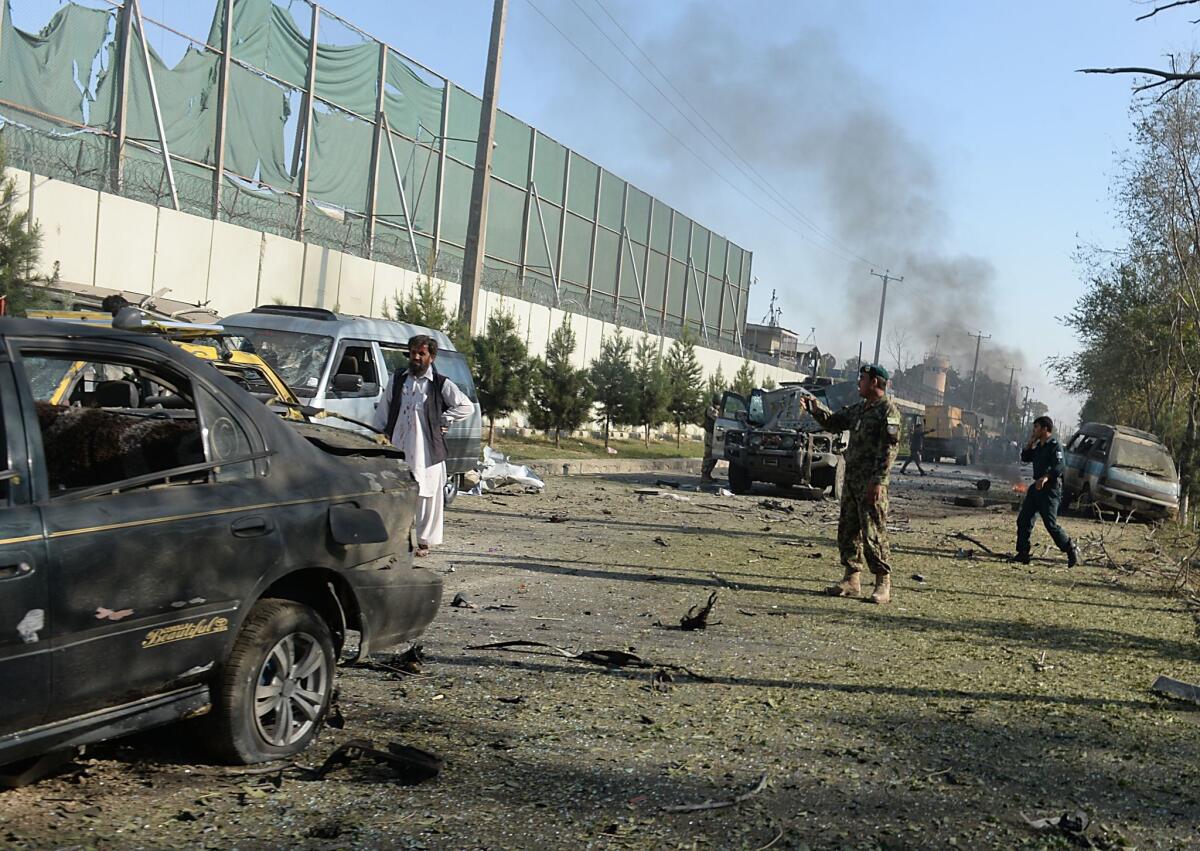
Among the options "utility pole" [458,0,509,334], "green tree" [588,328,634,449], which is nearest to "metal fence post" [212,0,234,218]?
"utility pole" [458,0,509,334]

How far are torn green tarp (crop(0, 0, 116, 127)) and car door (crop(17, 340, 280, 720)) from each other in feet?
65.2

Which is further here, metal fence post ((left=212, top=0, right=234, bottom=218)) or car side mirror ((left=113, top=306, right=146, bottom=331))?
metal fence post ((left=212, top=0, right=234, bottom=218))

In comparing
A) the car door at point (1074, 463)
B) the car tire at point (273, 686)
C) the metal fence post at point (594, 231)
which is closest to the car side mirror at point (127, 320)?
the car tire at point (273, 686)

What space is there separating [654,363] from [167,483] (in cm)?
3702

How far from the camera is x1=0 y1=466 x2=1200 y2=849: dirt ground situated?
402 centimetres

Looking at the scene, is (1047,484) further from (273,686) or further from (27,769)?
(27,769)

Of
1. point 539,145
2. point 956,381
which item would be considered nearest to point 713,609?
point 539,145

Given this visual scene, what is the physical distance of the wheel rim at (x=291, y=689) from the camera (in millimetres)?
4438

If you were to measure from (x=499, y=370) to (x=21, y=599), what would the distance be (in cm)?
2373

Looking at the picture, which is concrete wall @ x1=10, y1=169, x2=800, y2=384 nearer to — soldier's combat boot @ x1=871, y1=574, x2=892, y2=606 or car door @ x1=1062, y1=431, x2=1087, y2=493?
soldier's combat boot @ x1=871, y1=574, x2=892, y2=606

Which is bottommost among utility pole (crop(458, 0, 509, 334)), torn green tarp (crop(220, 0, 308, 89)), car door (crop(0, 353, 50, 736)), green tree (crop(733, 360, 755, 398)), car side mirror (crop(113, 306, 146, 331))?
car door (crop(0, 353, 50, 736))

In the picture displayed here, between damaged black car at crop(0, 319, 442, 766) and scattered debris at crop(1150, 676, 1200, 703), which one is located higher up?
damaged black car at crop(0, 319, 442, 766)

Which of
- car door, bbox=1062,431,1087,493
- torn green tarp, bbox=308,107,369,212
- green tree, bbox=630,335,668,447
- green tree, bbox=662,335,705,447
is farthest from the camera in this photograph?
green tree, bbox=662,335,705,447

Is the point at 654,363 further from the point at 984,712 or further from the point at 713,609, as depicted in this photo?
the point at 984,712
